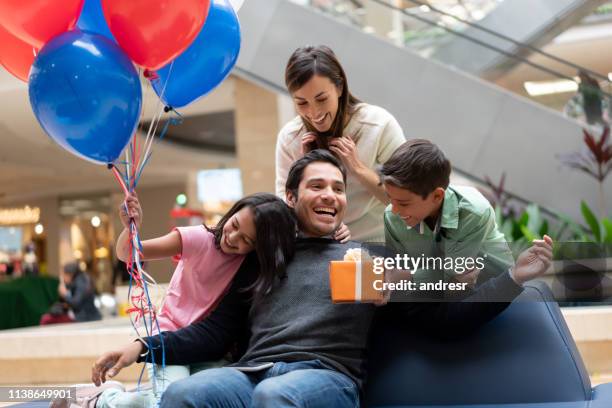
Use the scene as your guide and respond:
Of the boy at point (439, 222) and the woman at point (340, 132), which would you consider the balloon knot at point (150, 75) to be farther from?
the boy at point (439, 222)

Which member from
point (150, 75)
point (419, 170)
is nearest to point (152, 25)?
point (150, 75)

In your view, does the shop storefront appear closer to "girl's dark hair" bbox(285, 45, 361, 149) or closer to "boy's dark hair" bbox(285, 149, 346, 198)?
"girl's dark hair" bbox(285, 45, 361, 149)

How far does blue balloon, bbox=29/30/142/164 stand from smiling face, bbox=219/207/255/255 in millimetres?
384

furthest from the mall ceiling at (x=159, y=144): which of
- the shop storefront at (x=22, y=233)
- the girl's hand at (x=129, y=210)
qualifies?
the girl's hand at (x=129, y=210)

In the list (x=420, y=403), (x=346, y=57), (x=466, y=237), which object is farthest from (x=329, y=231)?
(x=346, y=57)

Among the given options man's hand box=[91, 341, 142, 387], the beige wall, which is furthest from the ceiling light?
man's hand box=[91, 341, 142, 387]

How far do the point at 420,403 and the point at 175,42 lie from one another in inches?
50.5

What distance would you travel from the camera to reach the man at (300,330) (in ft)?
6.31

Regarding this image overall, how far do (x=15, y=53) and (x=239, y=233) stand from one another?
1.02m

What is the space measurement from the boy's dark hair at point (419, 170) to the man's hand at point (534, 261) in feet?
0.93

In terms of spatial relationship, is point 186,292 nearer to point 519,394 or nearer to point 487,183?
point 519,394

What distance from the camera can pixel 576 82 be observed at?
264 inches

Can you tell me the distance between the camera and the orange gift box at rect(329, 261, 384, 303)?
205cm

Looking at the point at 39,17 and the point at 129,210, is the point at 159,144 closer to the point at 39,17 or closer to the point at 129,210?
the point at 39,17
